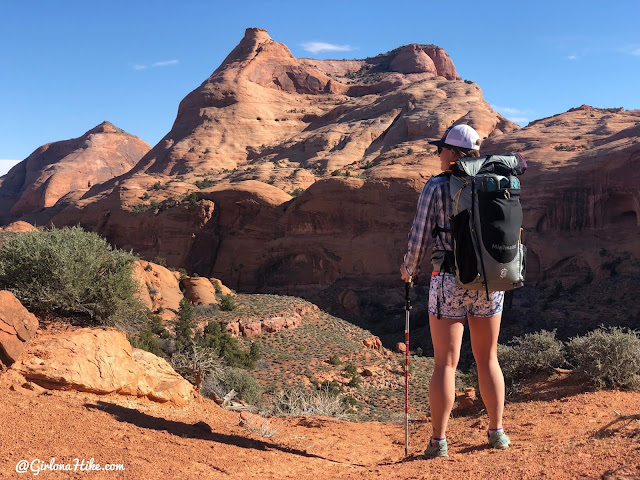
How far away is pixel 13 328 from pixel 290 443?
9.15ft

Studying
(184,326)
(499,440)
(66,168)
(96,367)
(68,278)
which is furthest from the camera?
(66,168)

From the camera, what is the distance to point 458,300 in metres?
4.05

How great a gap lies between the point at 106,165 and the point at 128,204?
167 ft

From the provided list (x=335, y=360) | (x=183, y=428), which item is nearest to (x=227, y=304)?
(x=335, y=360)

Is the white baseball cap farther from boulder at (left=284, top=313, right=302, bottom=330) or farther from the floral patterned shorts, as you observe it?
boulder at (left=284, top=313, right=302, bottom=330)

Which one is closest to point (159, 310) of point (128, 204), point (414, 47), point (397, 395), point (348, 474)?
point (397, 395)

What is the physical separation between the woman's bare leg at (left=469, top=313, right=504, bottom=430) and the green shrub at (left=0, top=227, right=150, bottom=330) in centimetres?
440

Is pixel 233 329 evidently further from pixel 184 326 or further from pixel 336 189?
pixel 336 189

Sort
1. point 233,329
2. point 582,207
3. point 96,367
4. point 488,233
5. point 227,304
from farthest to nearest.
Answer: point 582,207 → point 227,304 → point 233,329 → point 96,367 → point 488,233

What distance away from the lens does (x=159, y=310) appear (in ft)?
65.8

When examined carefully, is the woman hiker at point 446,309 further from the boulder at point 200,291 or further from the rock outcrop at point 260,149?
the rock outcrop at point 260,149

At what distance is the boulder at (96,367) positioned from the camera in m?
5.06

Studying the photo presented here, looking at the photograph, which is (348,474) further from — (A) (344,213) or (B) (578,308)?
(A) (344,213)

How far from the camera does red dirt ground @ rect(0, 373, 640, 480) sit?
3385mm
